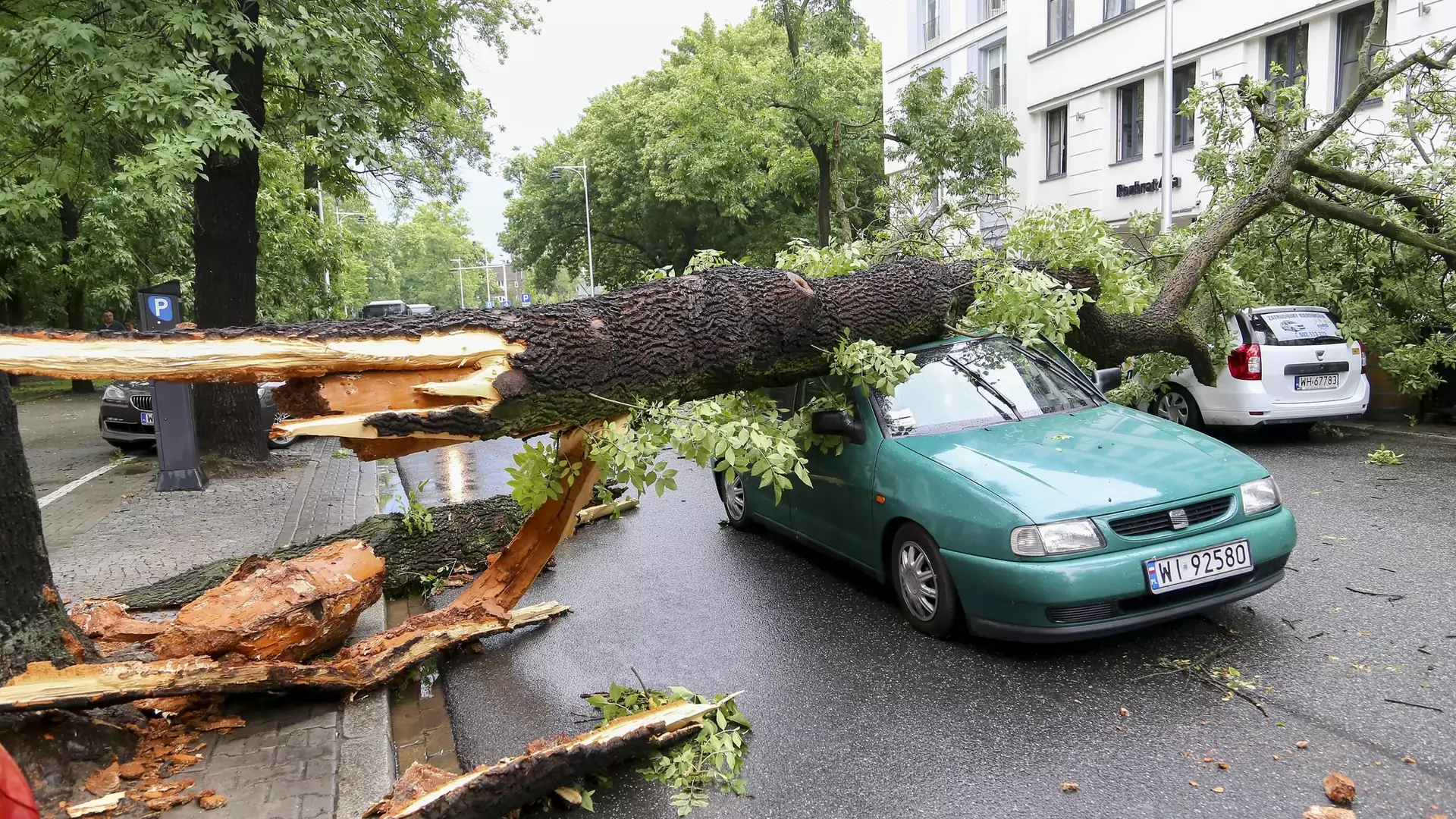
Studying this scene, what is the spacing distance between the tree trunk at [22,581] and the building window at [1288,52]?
801 inches

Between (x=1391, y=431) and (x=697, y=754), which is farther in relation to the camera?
(x=1391, y=431)

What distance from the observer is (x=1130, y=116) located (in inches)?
848

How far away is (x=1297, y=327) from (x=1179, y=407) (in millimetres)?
1474

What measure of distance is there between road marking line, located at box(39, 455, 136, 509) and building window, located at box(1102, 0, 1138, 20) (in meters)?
22.5

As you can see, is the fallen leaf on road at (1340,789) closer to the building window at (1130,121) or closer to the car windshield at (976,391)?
the car windshield at (976,391)

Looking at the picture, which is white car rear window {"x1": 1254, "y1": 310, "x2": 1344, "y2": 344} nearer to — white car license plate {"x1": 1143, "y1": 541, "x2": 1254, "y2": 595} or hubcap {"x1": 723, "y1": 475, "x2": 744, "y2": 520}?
hubcap {"x1": 723, "y1": 475, "x2": 744, "y2": 520}

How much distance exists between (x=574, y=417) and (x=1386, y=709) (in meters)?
3.61

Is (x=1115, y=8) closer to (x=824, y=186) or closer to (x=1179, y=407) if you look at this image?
(x=824, y=186)

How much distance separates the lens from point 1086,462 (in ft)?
13.8

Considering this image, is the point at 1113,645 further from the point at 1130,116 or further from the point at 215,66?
the point at 1130,116

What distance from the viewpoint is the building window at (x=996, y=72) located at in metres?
25.8

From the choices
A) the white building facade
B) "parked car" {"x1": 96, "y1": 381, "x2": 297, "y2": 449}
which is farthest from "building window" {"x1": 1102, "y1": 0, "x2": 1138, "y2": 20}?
"parked car" {"x1": 96, "y1": 381, "x2": 297, "y2": 449}

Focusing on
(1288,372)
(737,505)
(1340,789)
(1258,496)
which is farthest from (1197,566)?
(1288,372)

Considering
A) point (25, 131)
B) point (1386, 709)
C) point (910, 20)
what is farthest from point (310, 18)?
point (910, 20)
